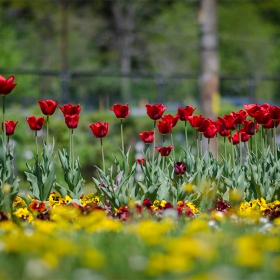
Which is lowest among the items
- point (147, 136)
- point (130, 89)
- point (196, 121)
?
point (130, 89)

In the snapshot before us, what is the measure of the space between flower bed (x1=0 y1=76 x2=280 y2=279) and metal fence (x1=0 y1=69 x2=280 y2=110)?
775cm

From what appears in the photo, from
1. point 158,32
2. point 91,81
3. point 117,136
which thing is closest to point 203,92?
point 117,136

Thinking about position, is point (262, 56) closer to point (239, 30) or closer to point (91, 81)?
point (239, 30)

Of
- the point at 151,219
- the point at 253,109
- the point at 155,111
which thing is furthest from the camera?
the point at 253,109

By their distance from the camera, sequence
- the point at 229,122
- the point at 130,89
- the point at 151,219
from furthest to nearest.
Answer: the point at 130,89
the point at 229,122
the point at 151,219

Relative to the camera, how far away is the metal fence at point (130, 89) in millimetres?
13797

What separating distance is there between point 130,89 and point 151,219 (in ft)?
58.4

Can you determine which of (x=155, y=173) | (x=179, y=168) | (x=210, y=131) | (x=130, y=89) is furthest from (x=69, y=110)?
(x=130, y=89)

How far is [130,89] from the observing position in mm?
21719

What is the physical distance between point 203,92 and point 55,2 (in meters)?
25.3

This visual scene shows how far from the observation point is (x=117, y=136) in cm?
1191

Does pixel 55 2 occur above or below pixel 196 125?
above

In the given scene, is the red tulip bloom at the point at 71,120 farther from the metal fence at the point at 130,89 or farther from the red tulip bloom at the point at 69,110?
the metal fence at the point at 130,89

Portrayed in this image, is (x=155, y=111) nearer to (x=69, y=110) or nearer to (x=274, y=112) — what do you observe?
(x=69, y=110)
